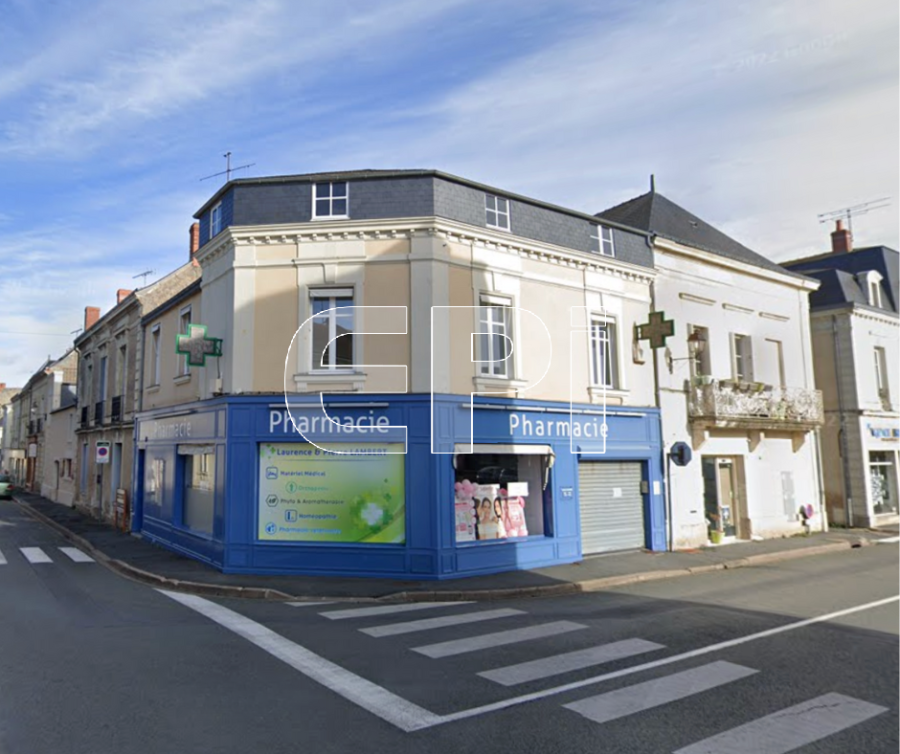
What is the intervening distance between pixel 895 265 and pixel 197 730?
28678 mm

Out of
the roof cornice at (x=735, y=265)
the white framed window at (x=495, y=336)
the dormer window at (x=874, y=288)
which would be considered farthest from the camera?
the dormer window at (x=874, y=288)

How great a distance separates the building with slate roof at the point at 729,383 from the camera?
55.9ft

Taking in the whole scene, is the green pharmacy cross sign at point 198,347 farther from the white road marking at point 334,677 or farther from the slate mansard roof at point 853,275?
the slate mansard roof at point 853,275

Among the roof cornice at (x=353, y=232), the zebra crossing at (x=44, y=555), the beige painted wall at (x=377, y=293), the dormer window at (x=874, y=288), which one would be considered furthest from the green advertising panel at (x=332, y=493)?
the dormer window at (x=874, y=288)

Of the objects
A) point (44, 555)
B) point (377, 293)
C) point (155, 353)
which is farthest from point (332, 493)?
point (155, 353)

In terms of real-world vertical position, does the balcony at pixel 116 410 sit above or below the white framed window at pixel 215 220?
below

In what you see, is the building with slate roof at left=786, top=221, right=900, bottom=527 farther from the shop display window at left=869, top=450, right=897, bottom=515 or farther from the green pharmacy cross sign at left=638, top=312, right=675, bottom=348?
the green pharmacy cross sign at left=638, top=312, right=675, bottom=348

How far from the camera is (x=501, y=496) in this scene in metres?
13.6

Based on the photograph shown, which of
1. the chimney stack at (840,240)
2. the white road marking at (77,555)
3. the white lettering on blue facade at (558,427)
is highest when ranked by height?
the chimney stack at (840,240)

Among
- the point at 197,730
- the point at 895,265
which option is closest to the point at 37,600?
the point at 197,730

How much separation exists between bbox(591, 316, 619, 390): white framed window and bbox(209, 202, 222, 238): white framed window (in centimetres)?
885

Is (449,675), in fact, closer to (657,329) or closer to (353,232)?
(353,232)

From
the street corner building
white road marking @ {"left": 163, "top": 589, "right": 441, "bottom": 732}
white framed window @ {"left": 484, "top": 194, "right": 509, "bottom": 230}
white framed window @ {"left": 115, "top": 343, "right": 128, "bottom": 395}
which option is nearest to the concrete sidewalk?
the street corner building

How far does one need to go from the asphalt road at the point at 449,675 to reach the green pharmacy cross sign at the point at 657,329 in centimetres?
667
